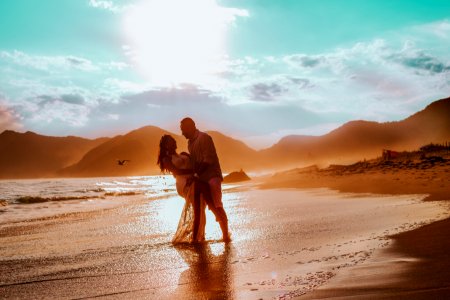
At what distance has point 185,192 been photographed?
837 cm

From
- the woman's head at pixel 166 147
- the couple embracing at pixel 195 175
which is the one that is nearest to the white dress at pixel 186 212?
the couple embracing at pixel 195 175

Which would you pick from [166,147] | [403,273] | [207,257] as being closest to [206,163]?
[166,147]

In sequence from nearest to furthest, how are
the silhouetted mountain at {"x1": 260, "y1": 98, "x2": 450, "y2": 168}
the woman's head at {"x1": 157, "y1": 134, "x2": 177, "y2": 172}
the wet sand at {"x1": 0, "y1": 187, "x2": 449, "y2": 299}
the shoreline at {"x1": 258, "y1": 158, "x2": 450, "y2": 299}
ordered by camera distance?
1. the shoreline at {"x1": 258, "y1": 158, "x2": 450, "y2": 299}
2. the wet sand at {"x1": 0, "y1": 187, "x2": 449, "y2": 299}
3. the woman's head at {"x1": 157, "y1": 134, "x2": 177, "y2": 172}
4. the silhouetted mountain at {"x1": 260, "y1": 98, "x2": 450, "y2": 168}

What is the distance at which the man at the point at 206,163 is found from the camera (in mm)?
8188

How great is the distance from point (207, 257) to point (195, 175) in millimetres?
2226

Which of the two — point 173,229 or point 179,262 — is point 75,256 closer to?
point 179,262

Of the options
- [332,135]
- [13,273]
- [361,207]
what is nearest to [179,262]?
[13,273]

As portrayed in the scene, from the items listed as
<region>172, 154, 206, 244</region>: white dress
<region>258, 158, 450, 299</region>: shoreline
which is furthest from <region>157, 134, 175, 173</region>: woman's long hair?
<region>258, 158, 450, 299</region>: shoreline

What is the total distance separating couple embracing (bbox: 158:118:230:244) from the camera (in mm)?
8141

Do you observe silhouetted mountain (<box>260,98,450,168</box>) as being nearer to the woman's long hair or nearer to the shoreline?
the woman's long hair

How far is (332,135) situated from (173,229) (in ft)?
480

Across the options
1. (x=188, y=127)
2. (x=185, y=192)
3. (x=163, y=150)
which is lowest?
(x=185, y=192)

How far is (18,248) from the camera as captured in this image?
322 inches

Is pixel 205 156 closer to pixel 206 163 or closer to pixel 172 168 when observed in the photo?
pixel 206 163
